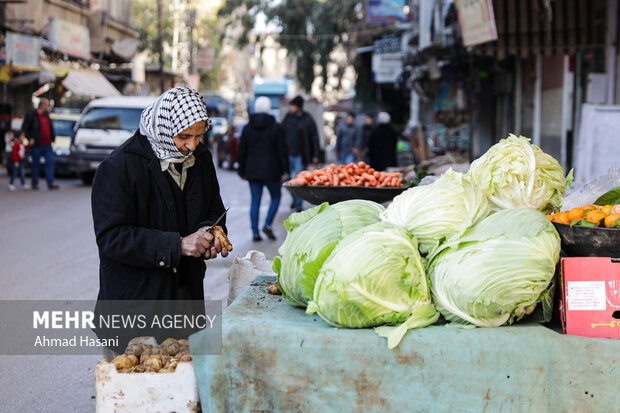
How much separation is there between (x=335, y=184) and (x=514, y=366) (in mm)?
3418

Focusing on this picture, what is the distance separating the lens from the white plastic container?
2688mm

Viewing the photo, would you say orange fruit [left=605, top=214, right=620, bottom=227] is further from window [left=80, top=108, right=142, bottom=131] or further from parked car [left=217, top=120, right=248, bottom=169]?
parked car [left=217, top=120, right=248, bottom=169]

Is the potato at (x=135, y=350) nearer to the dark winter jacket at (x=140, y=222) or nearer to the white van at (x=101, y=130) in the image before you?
the dark winter jacket at (x=140, y=222)

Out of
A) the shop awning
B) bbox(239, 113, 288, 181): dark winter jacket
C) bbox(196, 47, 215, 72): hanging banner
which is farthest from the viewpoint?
bbox(196, 47, 215, 72): hanging banner

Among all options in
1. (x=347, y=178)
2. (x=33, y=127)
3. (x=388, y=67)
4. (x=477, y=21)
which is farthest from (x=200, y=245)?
(x=388, y=67)

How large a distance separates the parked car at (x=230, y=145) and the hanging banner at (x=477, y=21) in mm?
13005

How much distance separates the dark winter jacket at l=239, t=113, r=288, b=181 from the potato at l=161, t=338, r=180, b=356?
6733 mm

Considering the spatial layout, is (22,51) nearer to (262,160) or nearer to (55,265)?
(262,160)

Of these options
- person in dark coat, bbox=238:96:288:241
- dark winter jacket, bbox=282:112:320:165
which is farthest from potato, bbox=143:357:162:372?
dark winter jacket, bbox=282:112:320:165

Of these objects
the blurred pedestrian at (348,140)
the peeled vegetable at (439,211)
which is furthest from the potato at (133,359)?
the blurred pedestrian at (348,140)

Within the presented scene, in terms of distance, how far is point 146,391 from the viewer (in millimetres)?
2691

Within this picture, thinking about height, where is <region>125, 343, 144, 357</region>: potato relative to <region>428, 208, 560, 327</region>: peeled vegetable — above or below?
below

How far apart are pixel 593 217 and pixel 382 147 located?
10.7m

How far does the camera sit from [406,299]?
2.69m
